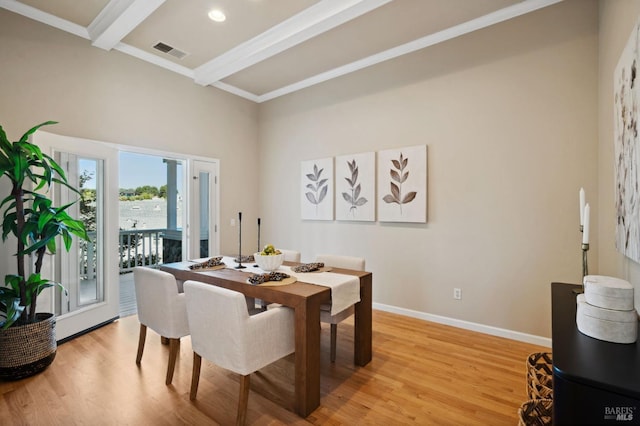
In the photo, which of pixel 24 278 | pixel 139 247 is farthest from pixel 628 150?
pixel 139 247

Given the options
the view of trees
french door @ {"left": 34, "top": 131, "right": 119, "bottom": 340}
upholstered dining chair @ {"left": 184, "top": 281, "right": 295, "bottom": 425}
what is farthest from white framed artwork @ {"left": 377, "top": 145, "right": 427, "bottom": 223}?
the view of trees

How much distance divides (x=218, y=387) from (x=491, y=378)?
6.77ft

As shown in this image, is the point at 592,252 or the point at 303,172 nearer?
the point at 592,252

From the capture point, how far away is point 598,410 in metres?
0.88

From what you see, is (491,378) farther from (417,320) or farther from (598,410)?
(598,410)

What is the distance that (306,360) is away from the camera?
1993mm

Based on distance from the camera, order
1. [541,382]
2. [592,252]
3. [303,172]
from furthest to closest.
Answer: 1. [303,172]
2. [592,252]
3. [541,382]

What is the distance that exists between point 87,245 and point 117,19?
2325mm

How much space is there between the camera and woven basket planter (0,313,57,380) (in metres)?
2.38

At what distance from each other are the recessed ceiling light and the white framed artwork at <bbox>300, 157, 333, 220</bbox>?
2.07 m

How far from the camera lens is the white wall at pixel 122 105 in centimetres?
297

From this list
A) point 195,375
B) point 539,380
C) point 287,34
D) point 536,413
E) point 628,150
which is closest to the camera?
point 536,413

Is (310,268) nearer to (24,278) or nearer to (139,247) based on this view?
(24,278)

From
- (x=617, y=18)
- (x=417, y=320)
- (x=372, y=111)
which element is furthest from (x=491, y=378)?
(x=372, y=111)
